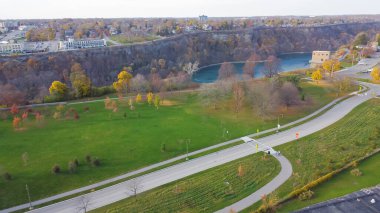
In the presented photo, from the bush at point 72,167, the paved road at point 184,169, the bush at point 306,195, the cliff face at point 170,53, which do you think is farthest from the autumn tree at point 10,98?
the bush at point 306,195

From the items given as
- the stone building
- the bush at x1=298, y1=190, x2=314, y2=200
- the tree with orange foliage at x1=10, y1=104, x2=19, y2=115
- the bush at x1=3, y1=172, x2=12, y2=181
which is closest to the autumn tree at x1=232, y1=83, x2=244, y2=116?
the bush at x1=298, y1=190, x2=314, y2=200

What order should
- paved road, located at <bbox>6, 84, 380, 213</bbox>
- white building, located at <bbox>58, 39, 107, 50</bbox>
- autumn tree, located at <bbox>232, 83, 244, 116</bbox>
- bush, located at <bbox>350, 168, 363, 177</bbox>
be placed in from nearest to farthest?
paved road, located at <bbox>6, 84, 380, 213</bbox> → bush, located at <bbox>350, 168, 363, 177</bbox> → autumn tree, located at <bbox>232, 83, 244, 116</bbox> → white building, located at <bbox>58, 39, 107, 50</bbox>

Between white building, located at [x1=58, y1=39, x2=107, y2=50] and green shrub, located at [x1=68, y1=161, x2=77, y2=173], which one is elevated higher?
white building, located at [x1=58, y1=39, x2=107, y2=50]

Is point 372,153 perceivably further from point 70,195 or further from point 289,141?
point 70,195

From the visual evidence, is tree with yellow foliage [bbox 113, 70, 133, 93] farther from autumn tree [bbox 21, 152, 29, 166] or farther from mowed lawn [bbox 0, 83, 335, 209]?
autumn tree [bbox 21, 152, 29, 166]

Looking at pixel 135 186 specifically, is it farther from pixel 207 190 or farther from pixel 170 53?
pixel 170 53

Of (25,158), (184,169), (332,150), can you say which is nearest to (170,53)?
(25,158)

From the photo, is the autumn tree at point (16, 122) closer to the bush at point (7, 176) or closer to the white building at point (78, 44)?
the bush at point (7, 176)
